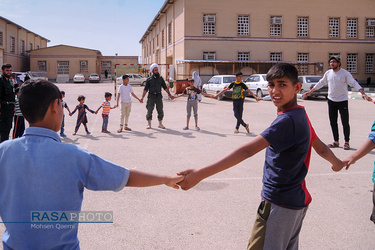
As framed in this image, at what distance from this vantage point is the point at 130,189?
5.57 m

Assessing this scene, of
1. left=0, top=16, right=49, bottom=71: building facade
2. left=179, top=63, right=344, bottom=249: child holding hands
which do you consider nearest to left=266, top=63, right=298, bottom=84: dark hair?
left=179, top=63, right=344, bottom=249: child holding hands

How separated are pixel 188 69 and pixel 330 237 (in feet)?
99.8

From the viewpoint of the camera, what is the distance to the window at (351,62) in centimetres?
3741

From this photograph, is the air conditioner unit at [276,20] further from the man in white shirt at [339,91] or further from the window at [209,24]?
the man in white shirt at [339,91]

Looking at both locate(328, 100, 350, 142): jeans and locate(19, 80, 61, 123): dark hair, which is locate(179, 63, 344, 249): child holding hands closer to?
locate(19, 80, 61, 123): dark hair

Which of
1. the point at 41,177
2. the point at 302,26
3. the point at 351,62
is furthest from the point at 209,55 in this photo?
the point at 41,177

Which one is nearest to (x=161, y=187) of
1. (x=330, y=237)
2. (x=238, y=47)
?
(x=330, y=237)

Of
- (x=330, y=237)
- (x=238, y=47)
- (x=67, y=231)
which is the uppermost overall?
(x=238, y=47)

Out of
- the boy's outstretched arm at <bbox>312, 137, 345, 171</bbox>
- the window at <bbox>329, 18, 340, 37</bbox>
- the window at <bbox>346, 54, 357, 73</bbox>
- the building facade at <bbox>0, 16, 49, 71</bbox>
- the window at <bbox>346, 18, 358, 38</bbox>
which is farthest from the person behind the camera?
the building facade at <bbox>0, 16, 49, 71</bbox>

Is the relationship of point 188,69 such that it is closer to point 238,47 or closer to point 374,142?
point 238,47

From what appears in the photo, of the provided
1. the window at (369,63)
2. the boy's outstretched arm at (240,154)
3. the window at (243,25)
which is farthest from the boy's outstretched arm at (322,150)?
the window at (369,63)

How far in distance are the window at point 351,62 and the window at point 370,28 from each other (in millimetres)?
2426

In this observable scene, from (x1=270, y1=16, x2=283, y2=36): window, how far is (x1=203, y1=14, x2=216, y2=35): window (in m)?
5.53

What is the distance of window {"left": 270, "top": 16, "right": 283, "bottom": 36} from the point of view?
Answer: 34.9m
